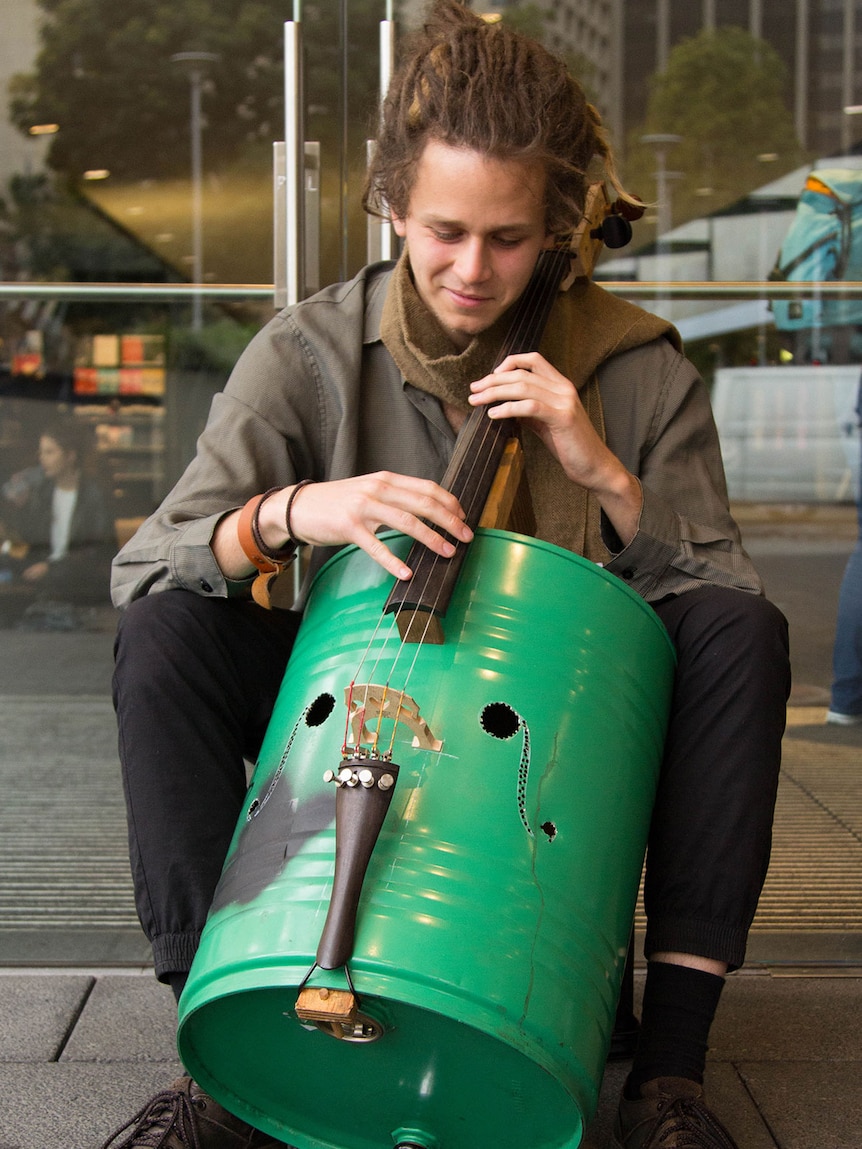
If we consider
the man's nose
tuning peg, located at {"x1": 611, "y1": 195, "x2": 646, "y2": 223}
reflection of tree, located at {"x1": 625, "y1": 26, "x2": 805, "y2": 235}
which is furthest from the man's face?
reflection of tree, located at {"x1": 625, "y1": 26, "x2": 805, "y2": 235}

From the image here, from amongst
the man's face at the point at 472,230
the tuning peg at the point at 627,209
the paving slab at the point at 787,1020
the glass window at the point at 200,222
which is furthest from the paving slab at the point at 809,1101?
the glass window at the point at 200,222

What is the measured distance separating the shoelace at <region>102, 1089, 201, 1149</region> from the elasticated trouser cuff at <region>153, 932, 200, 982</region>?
134 mm

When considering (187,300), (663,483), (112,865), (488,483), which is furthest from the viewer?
(187,300)

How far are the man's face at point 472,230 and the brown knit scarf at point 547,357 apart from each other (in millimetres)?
32

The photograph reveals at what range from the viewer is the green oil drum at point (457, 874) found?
1034 mm

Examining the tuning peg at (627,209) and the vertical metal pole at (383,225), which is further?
the vertical metal pole at (383,225)

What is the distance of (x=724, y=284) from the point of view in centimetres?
285

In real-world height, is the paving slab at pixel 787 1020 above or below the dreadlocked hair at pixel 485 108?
below

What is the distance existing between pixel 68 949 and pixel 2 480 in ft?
3.83

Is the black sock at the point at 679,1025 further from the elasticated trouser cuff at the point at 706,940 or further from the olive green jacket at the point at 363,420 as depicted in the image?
the olive green jacket at the point at 363,420

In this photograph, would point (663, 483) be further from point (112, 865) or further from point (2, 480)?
point (2, 480)

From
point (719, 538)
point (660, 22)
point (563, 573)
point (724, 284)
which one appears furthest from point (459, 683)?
point (660, 22)

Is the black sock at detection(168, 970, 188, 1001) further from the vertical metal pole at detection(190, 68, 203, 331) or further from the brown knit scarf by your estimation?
the vertical metal pole at detection(190, 68, 203, 331)

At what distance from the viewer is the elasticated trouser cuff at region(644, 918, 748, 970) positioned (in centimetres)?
131
